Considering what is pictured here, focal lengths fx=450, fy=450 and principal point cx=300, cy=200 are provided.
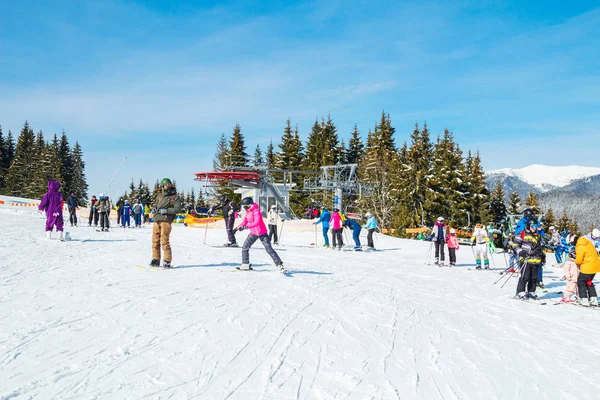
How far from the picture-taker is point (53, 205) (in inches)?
534

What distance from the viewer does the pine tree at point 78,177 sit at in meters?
66.6

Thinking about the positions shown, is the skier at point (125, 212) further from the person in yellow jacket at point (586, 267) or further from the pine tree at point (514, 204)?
the pine tree at point (514, 204)

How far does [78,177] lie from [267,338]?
71.8m

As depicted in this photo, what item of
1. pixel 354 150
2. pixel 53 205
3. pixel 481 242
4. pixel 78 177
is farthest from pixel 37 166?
pixel 481 242

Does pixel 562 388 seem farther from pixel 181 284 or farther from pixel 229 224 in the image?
pixel 229 224

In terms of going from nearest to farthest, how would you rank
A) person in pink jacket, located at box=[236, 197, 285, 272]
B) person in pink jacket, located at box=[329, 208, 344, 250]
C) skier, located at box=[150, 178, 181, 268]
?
skier, located at box=[150, 178, 181, 268] < person in pink jacket, located at box=[236, 197, 285, 272] < person in pink jacket, located at box=[329, 208, 344, 250]

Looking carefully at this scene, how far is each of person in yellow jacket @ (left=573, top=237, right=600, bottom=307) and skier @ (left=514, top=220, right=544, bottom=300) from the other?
731 mm

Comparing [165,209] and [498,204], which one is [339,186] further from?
[165,209]

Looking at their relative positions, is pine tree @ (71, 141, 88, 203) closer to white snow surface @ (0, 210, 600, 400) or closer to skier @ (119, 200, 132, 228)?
skier @ (119, 200, 132, 228)

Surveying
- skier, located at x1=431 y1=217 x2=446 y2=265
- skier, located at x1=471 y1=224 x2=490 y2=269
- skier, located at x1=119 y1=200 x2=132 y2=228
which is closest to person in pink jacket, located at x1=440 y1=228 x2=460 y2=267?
skier, located at x1=431 y1=217 x2=446 y2=265

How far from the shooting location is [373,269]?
13.5m

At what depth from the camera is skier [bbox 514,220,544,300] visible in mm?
9547

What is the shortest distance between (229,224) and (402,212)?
28.2 m

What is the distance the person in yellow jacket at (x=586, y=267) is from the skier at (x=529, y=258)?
0.73 meters
